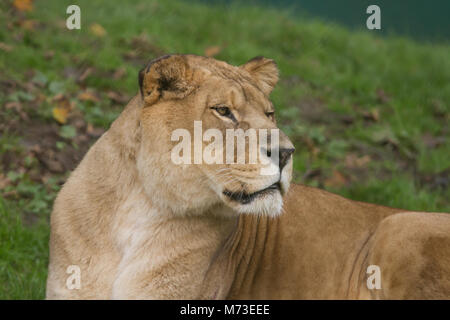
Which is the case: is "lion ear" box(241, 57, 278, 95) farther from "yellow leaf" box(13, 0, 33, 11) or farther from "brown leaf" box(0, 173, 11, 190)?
"yellow leaf" box(13, 0, 33, 11)

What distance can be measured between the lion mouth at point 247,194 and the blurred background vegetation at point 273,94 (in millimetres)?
1637

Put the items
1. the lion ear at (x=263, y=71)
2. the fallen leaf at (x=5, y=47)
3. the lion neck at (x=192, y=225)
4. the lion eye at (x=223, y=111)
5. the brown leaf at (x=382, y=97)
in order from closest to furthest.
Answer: the lion eye at (x=223, y=111) < the lion neck at (x=192, y=225) < the lion ear at (x=263, y=71) < the fallen leaf at (x=5, y=47) < the brown leaf at (x=382, y=97)

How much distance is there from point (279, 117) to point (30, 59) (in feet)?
7.53

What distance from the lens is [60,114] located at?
18.3 ft

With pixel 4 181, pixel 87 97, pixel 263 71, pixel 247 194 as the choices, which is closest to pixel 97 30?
pixel 87 97

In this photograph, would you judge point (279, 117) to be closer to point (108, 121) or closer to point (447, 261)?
point (108, 121)

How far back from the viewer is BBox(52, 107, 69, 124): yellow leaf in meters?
5.52

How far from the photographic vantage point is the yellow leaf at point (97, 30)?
7.09 meters

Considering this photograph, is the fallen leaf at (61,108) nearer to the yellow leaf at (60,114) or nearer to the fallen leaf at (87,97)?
the yellow leaf at (60,114)

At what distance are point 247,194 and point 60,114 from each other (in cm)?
296

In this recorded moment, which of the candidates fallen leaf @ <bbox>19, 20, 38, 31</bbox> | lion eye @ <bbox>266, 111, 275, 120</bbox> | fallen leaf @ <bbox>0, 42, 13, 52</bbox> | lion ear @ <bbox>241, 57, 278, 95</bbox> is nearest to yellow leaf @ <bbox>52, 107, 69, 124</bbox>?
fallen leaf @ <bbox>0, 42, 13, 52</bbox>

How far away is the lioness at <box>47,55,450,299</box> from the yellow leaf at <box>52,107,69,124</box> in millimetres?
2119

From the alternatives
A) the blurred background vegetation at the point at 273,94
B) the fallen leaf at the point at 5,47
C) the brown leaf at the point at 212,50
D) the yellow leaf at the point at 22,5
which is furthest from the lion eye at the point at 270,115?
the yellow leaf at the point at 22,5

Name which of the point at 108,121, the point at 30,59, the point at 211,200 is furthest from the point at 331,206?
the point at 30,59
